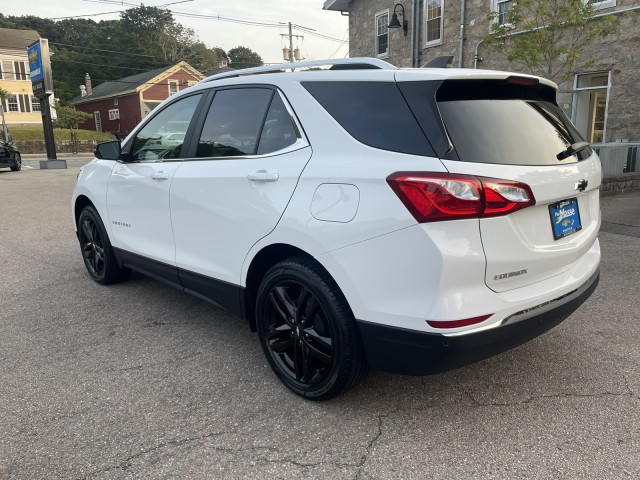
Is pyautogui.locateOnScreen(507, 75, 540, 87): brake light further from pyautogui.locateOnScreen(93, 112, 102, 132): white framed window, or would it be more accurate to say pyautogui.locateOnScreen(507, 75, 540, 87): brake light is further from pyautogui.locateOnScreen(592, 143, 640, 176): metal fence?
pyautogui.locateOnScreen(93, 112, 102, 132): white framed window

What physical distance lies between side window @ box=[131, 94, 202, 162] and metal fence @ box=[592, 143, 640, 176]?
30.3 feet

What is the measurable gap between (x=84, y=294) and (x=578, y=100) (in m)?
12.7

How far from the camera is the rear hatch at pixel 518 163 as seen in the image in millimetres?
2219

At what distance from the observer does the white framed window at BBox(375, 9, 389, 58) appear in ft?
59.9

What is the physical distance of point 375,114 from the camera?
246cm

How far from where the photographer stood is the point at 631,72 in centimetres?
1160

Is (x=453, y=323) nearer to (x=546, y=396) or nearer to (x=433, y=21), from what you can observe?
(x=546, y=396)

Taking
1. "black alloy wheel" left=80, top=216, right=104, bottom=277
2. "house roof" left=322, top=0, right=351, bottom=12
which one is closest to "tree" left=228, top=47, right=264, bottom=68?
"house roof" left=322, top=0, right=351, bottom=12

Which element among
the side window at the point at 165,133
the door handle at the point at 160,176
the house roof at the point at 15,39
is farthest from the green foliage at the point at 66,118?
the door handle at the point at 160,176

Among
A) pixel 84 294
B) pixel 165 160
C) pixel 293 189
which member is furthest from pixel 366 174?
pixel 84 294

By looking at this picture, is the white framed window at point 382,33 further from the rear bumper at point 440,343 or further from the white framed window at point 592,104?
the rear bumper at point 440,343

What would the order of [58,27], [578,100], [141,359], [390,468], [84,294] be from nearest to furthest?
[390,468], [141,359], [84,294], [578,100], [58,27]

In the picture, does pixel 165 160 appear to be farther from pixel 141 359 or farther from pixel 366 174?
pixel 366 174

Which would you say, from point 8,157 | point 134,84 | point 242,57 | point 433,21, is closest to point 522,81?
point 433,21
